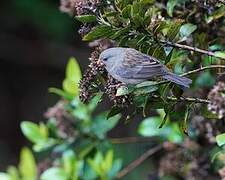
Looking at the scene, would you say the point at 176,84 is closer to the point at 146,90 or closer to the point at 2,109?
the point at 146,90

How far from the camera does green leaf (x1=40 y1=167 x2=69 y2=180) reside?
3148 millimetres

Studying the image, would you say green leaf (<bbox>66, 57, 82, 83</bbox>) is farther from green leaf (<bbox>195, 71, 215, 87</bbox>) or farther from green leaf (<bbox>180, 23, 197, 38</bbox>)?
green leaf (<bbox>180, 23, 197, 38</bbox>)

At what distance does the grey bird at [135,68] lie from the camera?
2221mm

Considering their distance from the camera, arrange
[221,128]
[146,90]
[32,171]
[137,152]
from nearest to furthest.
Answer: [146,90]
[221,128]
[32,171]
[137,152]

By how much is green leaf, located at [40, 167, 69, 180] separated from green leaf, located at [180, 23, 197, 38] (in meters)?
1.00

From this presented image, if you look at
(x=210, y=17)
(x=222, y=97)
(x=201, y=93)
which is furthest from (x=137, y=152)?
(x=222, y=97)

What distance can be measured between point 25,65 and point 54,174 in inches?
169

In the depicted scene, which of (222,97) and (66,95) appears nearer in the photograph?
(222,97)

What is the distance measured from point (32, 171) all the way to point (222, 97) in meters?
1.68

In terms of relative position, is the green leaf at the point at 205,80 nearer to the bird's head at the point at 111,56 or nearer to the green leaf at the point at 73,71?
the green leaf at the point at 73,71

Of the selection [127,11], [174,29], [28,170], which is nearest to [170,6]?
[174,29]

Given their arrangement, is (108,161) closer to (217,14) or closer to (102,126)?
(102,126)

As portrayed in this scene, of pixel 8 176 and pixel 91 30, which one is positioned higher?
pixel 91 30

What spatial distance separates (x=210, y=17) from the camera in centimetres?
250
